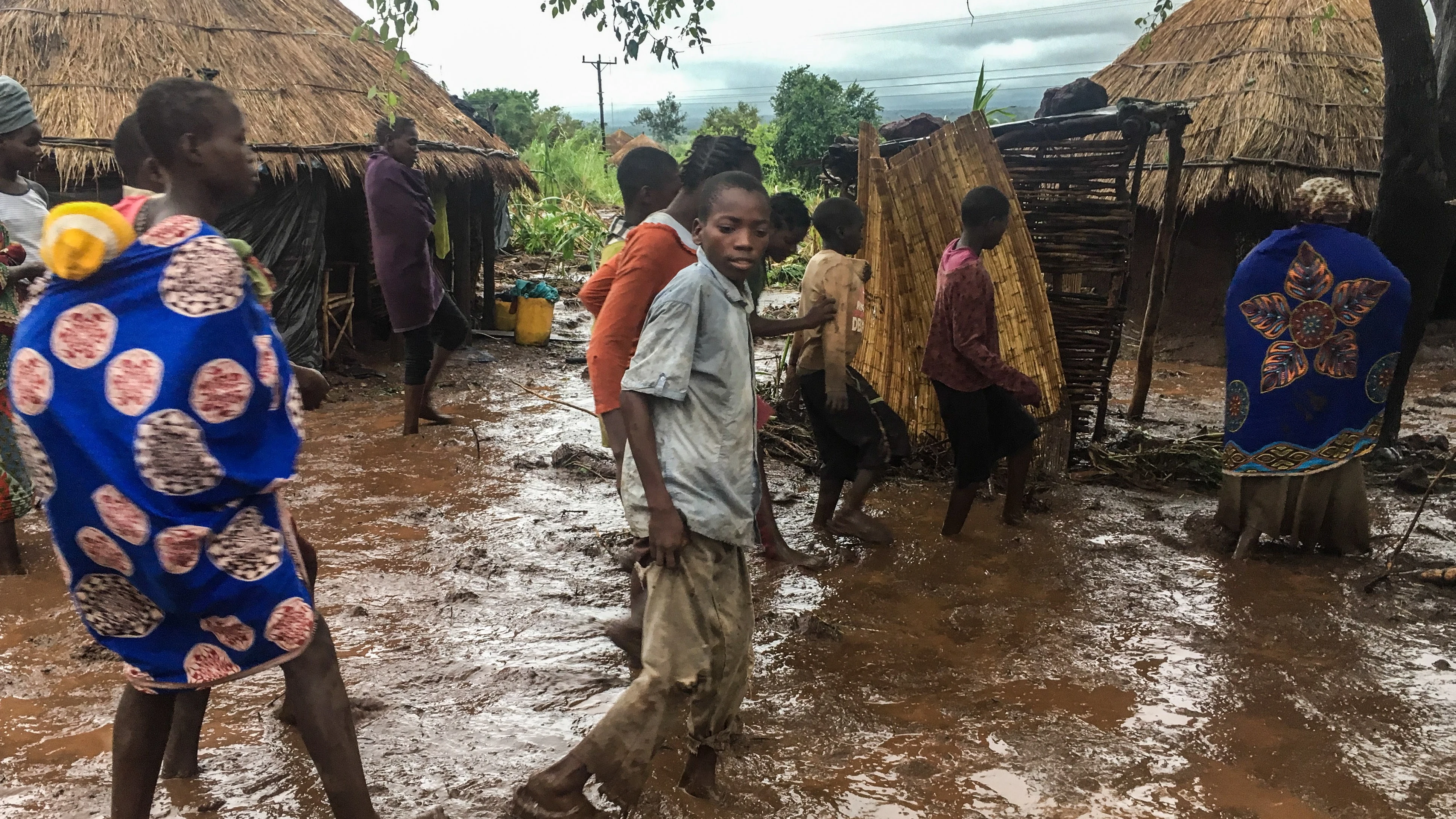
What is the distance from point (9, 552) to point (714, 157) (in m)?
3.16

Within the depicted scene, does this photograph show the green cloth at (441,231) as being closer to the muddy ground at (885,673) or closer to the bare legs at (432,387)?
the bare legs at (432,387)

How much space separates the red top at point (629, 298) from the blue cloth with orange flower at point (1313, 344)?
2992 millimetres

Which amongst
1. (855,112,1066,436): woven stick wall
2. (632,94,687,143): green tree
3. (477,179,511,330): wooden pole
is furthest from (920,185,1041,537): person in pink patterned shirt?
(632,94,687,143): green tree

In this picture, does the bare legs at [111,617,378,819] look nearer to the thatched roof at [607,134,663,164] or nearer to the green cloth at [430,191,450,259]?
the green cloth at [430,191,450,259]

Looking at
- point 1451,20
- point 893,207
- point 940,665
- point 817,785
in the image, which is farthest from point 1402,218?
point 817,785

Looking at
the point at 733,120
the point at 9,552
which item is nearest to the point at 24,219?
the point at 9,552

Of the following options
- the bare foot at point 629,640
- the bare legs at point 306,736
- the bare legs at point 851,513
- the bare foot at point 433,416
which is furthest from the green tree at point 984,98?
the bare legs at point 306,736

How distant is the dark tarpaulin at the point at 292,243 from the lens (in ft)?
26.9

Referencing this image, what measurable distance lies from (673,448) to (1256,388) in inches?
134

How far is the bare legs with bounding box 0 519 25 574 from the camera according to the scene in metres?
3.90

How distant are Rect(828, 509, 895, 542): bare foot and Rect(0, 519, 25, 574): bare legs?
3421 mm

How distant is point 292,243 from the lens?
838 centimetres

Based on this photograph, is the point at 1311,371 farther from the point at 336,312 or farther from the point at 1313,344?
the point at 336,312

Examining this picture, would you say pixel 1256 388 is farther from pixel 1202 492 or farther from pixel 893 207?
pixel 893 207
